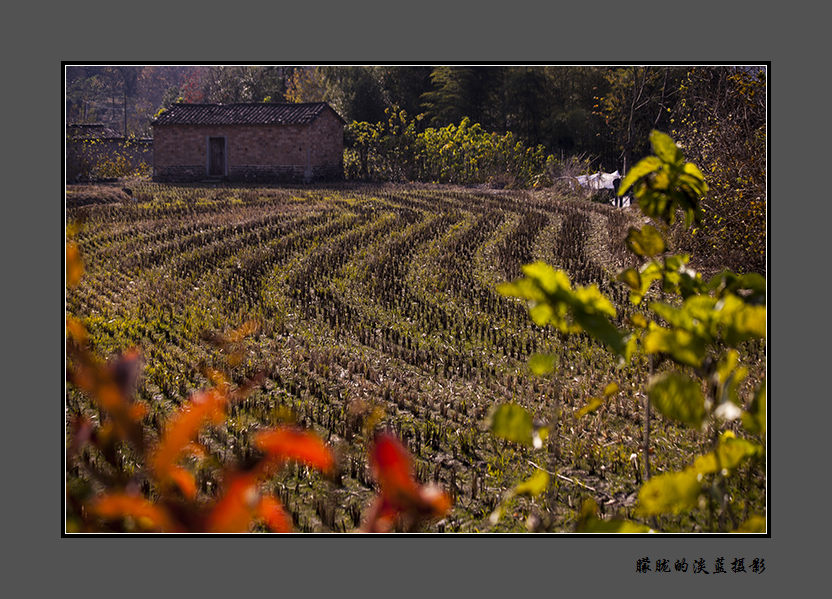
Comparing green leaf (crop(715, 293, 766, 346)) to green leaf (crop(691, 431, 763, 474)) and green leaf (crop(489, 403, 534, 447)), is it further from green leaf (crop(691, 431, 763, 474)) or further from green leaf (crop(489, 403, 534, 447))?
green leaf (crop(489, 403, 534, 447))

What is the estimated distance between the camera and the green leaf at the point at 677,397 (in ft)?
4.08

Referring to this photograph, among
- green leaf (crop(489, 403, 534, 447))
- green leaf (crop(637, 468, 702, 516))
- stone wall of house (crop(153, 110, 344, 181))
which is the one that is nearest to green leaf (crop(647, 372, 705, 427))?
green leaf (crop(637, 468, 702, 516))

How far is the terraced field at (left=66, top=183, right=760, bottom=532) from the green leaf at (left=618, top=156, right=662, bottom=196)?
2.03ft

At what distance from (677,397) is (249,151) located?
69.2ft

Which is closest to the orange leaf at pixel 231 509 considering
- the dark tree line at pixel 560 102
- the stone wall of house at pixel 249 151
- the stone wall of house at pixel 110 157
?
the dark tree line at pixel 560 102

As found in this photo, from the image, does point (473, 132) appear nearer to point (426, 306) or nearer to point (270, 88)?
point (270, 88)

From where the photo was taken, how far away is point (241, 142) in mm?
21203

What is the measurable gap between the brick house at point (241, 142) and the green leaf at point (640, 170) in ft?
65.8

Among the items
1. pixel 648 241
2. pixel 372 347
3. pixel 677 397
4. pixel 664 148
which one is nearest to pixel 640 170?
pixel 664 148

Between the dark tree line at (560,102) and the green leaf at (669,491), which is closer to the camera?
the green leaf at (669,491)

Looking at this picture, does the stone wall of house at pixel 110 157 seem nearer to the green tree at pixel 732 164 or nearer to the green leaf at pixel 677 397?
the green tree at pixel 732 164

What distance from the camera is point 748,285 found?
5.24 feet

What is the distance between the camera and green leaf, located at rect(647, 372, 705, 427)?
124 cm
